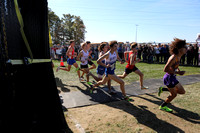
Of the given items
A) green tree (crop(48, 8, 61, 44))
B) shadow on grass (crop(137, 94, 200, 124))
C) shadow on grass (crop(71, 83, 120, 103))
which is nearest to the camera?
shadow on grass (crop(137, 94, 200, 124))

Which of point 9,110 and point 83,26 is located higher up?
point 83,26

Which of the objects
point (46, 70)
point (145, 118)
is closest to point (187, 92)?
point (145, 118)

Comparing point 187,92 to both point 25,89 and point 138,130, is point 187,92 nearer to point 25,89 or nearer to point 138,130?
point 138,130

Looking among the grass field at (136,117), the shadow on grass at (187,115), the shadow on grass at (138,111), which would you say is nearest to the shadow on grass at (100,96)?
the shadow on grass at (138,111)

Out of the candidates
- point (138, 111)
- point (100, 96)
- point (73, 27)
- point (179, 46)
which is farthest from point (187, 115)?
point (73, 27)

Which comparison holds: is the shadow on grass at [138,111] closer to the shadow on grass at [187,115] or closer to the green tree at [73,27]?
the shadow on grass at [187,115]

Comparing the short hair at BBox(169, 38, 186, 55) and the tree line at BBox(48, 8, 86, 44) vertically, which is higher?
the tree line at BBox(48, 8, 86, 44)

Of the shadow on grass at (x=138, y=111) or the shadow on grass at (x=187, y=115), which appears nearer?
the shadow on grass at (x=138, y=111)

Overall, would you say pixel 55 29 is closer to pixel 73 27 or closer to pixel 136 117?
pixel 73 27

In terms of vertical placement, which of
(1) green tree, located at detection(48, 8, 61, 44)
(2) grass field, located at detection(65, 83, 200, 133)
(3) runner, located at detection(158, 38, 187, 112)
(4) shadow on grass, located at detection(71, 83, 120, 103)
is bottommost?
(2) grass field, located at detection(65, 83, 200, 133)

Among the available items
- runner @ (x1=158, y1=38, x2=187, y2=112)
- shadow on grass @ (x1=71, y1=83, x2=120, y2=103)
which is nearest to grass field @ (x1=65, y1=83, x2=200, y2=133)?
shadow on grass @ (x1=71, y1=83, x2=120, y2=103)

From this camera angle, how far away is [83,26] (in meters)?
51.3

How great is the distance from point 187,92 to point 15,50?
5.72 m

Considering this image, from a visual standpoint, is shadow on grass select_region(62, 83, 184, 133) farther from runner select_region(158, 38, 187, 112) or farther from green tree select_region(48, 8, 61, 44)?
green tree select_region(48, 8, 61, 44)
